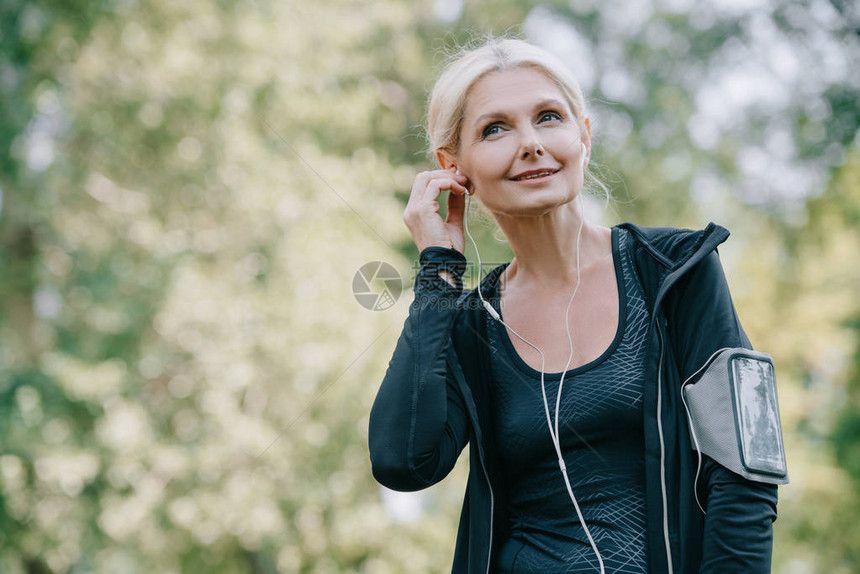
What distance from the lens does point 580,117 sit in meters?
1.85

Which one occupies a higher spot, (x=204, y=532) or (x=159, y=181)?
(x=159, y=181)

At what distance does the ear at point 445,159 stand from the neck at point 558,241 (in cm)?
24

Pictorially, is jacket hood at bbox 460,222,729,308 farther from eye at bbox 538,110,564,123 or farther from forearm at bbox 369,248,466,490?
forearm at bbox 369,248,466,490

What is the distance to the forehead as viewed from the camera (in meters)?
1.75

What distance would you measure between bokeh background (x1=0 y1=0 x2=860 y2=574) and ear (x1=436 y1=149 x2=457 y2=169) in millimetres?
4147

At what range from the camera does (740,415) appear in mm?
1370

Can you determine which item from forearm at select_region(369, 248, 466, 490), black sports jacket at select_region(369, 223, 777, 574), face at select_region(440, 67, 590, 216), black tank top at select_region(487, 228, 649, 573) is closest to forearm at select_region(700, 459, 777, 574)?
black sports jacket at select_region(369, 223, 777, 574)

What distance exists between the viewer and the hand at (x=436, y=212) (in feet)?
6.08

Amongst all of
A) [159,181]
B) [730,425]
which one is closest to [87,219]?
[159,181]

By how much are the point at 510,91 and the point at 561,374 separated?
0.63m

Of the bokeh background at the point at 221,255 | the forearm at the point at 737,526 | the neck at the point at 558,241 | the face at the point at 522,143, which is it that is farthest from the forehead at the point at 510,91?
the bokeh background at the point at 221,255

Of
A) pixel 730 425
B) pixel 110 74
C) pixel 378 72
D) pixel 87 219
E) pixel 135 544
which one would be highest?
pixel 378 72

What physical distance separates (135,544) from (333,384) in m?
2.38

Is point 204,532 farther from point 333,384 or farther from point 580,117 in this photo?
A: point 580,117
